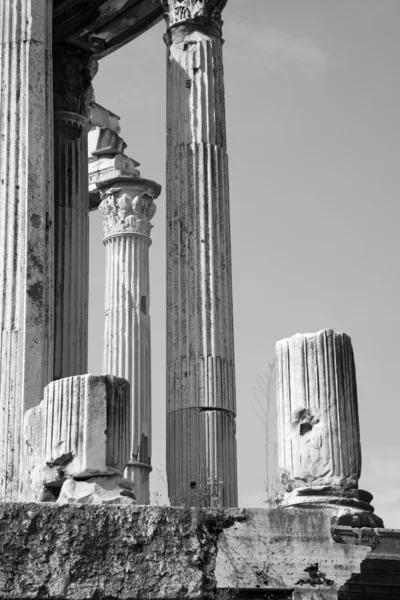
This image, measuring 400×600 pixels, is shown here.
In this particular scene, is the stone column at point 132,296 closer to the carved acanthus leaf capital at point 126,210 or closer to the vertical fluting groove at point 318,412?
the carved acanthus leaf capital at point 126,210

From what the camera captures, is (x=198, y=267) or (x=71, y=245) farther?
(x=71, y=245)

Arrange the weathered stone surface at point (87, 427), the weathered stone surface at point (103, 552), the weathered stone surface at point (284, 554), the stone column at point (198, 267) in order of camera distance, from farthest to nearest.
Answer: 1. the stone column at point (198, 267)
2. the weathered stone surface at point (87, 427)
3. the weathered stone surface at point (284, 554)
4. the weathered stone surface at point (103, 552)

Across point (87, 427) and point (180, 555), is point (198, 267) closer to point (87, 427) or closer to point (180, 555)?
point (87, 427)

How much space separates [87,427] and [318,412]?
254 cm

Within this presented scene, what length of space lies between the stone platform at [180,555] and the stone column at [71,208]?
1258 cm

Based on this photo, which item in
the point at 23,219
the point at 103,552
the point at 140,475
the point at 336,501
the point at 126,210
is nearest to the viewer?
the point at 103,552

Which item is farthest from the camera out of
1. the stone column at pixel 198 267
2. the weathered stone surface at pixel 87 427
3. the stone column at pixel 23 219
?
the stone column at pixel 198 267

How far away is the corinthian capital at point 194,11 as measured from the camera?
23.2 meters

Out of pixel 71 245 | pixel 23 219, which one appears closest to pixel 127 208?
pixel 71 245

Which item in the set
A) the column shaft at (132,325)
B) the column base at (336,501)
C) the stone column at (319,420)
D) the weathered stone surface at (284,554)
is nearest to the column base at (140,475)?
the column shaft at (132,325)

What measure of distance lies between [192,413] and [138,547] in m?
9.32

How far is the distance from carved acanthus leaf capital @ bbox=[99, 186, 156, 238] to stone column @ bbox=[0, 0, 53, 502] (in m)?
9.17

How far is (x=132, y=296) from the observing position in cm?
2939

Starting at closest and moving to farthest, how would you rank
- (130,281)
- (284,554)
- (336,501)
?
(284,554)
(336,501)
(130,281)
